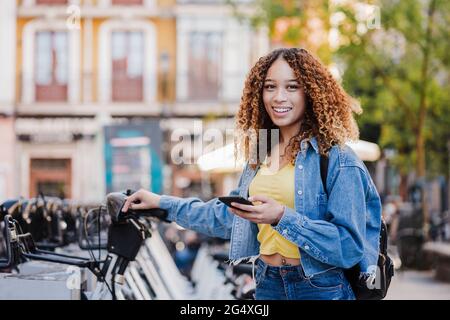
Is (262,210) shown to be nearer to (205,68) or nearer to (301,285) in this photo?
(301,285)

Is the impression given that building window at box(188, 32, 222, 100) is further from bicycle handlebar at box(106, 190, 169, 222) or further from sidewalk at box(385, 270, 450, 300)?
bicycle handlebar at box(106, 190, 169, 222)

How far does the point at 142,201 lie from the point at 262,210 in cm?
89

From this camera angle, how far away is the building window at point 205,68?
26.8 m

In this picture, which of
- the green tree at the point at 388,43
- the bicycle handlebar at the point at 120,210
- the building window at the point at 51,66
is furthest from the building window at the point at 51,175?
the bicycle handlebar at the point at 120,210

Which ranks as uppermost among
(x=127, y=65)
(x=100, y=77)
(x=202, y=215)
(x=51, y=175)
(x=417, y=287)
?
(x=127, y=65)

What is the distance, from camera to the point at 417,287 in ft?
38.5

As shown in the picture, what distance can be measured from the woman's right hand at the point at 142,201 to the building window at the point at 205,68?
Result: 23396 mm

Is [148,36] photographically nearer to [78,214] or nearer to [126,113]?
[126,113]

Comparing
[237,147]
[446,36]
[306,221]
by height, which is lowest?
[306,221]

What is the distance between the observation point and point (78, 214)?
5.55 m

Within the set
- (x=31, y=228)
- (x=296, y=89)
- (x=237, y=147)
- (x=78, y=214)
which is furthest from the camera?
(x=78, y=214)

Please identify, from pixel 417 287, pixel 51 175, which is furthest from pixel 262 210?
pixel 51 175

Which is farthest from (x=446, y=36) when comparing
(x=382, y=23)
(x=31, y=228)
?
(x=31, y=228)
